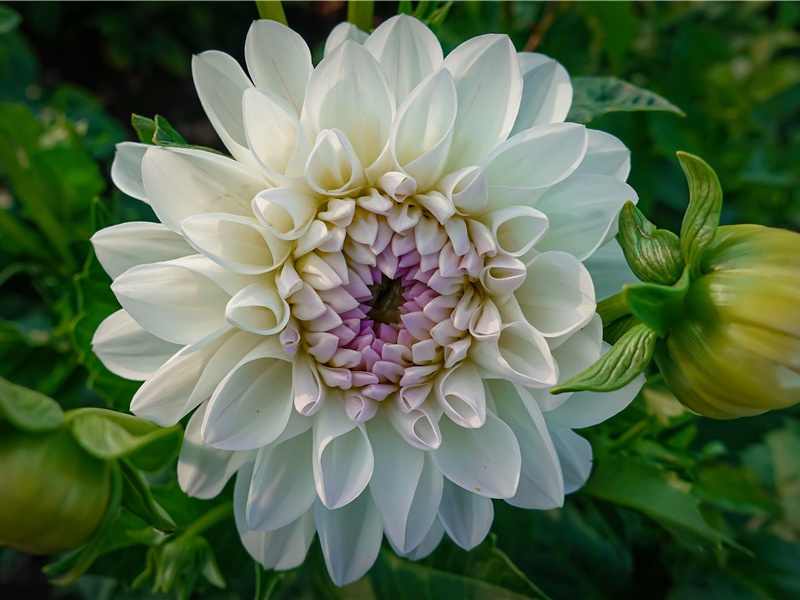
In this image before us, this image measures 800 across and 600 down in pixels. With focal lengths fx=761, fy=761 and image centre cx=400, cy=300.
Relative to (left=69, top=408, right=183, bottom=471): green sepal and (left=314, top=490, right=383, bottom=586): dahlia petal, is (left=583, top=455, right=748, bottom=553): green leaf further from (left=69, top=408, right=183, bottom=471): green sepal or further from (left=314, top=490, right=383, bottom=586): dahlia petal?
(left=69, top=408, right=183, bottom=471): green sepal

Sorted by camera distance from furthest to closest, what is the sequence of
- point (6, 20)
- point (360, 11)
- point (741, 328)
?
point (6, 20), point (360, 11), point (741, 328)

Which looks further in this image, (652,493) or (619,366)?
(652,493)

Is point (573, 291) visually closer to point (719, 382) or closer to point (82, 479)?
point (719, 382)

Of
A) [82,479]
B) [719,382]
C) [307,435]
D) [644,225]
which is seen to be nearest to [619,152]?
[644,225]

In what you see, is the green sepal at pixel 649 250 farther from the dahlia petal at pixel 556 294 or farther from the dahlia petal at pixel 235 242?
the dahlia petal at pixel 235 242

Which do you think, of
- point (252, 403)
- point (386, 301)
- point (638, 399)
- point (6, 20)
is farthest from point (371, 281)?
point (6, 20)

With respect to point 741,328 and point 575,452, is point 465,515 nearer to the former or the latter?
point 575,452
